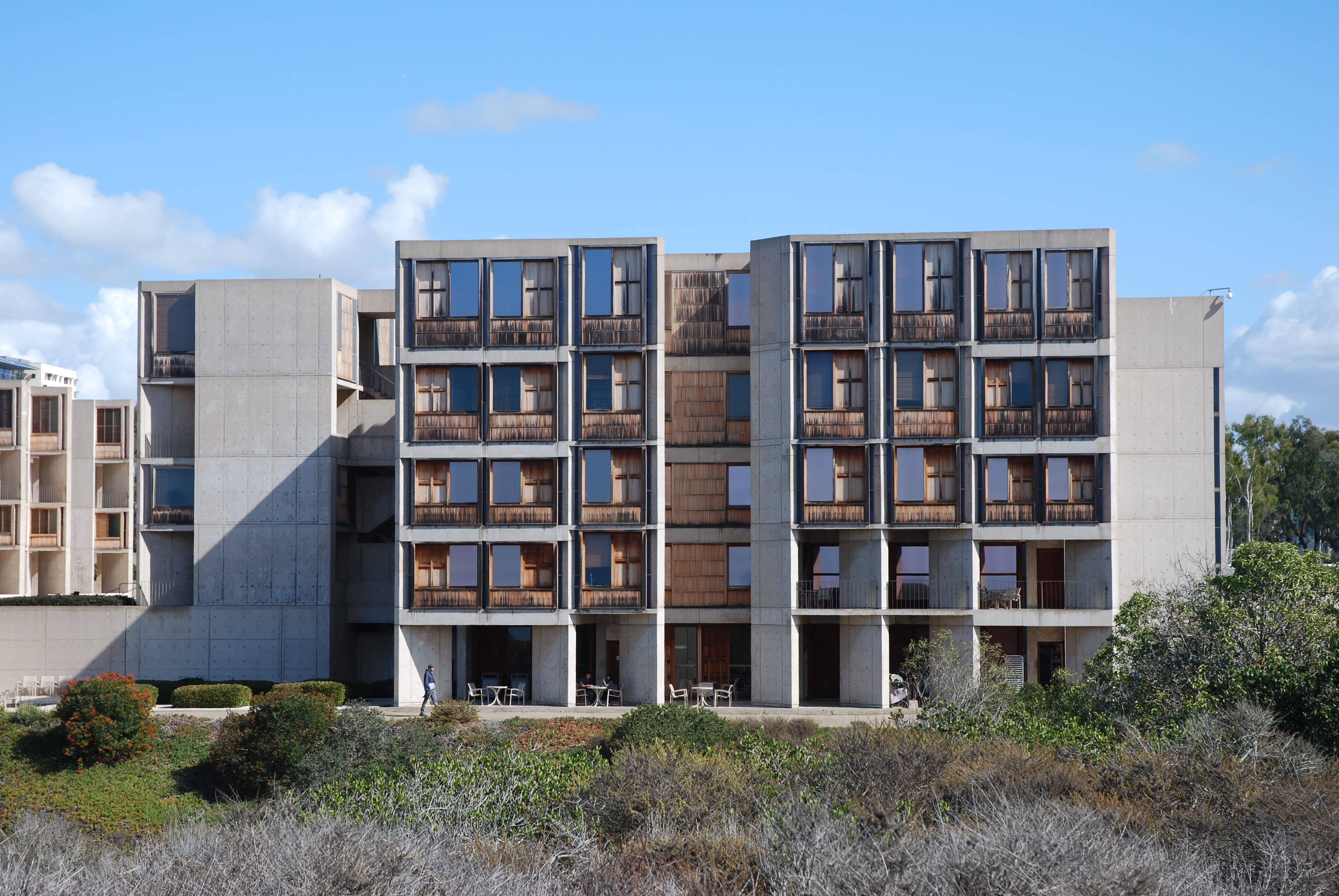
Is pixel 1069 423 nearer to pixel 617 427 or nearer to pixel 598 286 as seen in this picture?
pixel 617 427

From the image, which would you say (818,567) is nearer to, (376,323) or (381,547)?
(381,547)

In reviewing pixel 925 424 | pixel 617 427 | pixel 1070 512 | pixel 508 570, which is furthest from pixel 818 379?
pixel 508 570

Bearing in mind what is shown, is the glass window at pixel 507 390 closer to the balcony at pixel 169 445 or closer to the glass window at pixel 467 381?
the glass window at pixel 467 381

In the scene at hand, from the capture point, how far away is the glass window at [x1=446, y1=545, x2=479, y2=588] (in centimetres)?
4197

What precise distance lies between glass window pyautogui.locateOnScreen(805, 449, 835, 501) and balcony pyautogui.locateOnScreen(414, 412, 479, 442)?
1128cm

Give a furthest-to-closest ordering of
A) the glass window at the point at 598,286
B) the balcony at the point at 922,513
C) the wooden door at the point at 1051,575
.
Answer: the wooden door at the point at 1051,575, the glass window at the point at 598,286, the balcony at the point at 922,513

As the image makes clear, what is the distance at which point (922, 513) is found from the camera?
4144 cm

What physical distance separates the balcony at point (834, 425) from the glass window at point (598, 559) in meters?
7.67

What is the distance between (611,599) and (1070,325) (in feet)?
59.2

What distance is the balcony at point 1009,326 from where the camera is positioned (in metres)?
41.5

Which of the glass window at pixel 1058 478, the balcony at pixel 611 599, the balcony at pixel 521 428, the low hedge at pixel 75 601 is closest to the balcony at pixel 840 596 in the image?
the balcony at pixel 611 599

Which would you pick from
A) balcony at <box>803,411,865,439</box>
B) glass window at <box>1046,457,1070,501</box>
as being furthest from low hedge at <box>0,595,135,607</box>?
glass window at <box>1046,457,1070,501</box>

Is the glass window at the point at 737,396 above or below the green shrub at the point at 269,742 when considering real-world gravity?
above

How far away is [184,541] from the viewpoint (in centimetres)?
4838
